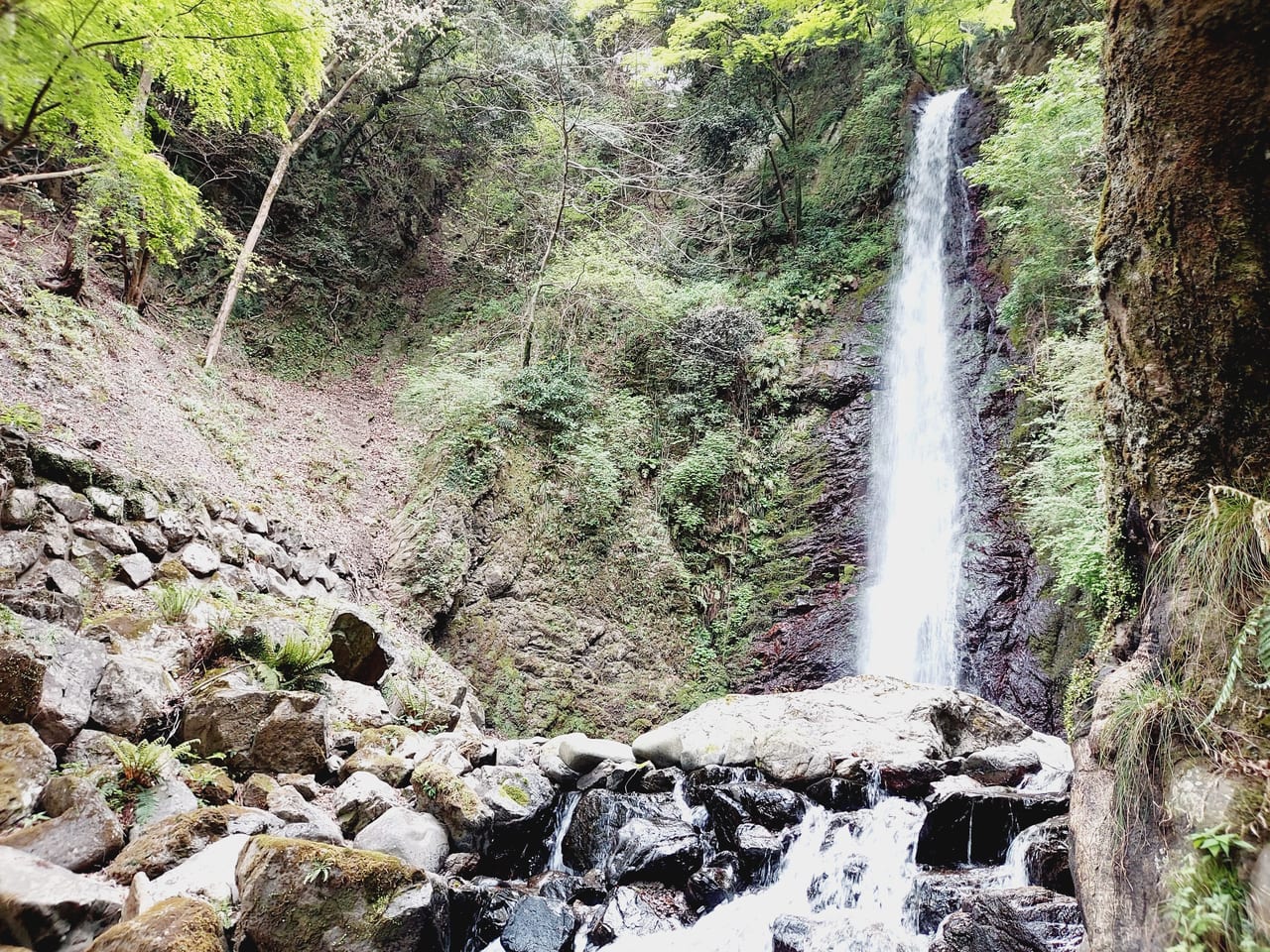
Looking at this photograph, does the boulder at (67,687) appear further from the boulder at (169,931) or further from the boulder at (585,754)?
the boulder at (585,754)

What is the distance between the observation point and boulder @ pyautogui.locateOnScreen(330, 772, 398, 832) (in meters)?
4.15

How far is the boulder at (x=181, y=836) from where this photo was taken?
2936 millimetres

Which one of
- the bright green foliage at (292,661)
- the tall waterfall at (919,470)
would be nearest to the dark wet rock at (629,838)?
the bright green foliage at (292,661)

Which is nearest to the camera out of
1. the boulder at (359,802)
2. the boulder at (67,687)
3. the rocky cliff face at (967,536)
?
the boulder at (67,687)

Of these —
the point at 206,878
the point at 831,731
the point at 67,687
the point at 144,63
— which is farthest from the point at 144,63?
the point at 831,731

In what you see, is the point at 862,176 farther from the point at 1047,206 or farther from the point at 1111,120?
the point at 1111,120

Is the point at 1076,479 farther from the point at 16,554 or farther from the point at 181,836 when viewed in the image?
the point at 16,554

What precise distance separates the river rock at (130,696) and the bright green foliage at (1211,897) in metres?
5.09

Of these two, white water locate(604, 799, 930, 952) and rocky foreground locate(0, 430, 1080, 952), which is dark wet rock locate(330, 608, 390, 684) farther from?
white water locate(604, 799, 930, 952)

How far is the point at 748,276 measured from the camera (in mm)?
14055

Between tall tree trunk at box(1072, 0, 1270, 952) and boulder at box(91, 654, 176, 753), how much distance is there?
5055 millimetres

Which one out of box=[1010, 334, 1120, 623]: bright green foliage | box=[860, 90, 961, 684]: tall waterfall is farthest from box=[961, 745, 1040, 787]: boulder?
box=[860, 90, 961, 684]: tall waterfall

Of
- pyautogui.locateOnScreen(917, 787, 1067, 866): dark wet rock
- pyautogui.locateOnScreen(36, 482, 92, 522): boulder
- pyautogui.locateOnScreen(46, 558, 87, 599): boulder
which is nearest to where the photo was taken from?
pyautogui.locateOnScreen(917, 787, 1067, 866): dark wet rock

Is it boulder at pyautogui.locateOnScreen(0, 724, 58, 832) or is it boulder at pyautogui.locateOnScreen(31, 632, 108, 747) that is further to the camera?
boulder at pyautogui.locateOnScreen(31, 632, 108, 747)
